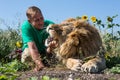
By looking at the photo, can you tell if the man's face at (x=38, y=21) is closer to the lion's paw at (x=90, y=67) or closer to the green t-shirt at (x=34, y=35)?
the green t-shirt at (x=34, y=35)

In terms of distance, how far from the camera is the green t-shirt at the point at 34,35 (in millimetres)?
6651

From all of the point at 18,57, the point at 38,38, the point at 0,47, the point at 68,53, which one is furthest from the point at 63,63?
the point at 0,47

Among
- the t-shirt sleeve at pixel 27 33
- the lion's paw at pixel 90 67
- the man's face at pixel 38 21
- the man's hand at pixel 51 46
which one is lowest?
the lion's paw at pixel 90 67

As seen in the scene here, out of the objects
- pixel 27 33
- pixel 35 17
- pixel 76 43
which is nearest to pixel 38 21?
pixel 35 17

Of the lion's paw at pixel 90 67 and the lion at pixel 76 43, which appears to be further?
the lion at pixel 76 43

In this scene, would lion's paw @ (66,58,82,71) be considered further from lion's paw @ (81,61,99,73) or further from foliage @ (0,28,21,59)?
foliage @ (0,28,21,59)

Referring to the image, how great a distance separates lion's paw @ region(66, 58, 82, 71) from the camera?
214 inches

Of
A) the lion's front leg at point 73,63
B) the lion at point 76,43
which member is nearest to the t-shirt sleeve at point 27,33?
the lion at point 76,43

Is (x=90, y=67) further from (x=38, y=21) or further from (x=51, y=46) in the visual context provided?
(x=38, y=21)

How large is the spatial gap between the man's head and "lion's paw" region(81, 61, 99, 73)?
61.2 inches

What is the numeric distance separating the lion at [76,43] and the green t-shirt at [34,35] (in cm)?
80

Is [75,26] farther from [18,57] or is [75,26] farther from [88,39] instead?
[18,57]

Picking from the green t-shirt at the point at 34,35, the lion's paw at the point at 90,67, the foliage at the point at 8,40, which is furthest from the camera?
the foliage at the point at 8,40

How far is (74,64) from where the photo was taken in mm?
5543
